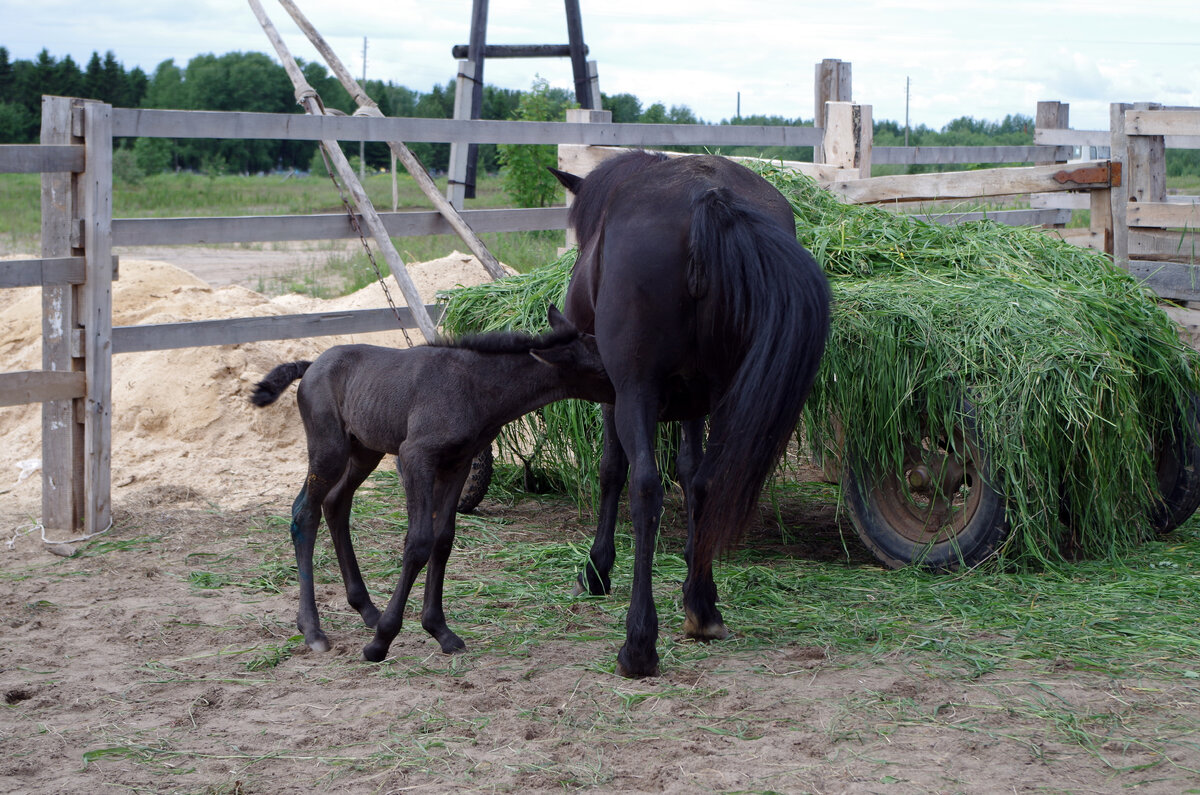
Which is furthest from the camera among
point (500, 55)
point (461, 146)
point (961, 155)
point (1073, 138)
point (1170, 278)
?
point (500, 55)

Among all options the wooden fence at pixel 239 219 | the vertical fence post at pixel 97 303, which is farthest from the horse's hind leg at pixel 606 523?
→ the vertical fence post at pixel 97 303

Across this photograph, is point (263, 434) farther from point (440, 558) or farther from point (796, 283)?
point (796, 283)

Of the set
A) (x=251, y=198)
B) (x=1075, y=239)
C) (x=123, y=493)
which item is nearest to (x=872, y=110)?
(x=1075, y=239)

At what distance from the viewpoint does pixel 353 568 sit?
403cm

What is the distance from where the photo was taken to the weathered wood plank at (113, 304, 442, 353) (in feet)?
18.0

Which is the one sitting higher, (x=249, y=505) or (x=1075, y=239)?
(x=1075, y=239)

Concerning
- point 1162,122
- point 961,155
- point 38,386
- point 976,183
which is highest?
point 961,155

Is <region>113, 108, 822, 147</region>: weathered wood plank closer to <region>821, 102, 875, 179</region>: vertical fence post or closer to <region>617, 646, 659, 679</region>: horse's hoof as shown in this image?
<region>821, 102, 875, 179</region>: vertical fence post

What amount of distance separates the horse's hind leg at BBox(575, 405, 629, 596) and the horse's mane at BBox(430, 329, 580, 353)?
31.5 inches

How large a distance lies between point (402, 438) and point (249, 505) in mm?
2538

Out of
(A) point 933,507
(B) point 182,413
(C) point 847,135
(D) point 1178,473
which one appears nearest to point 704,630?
(A) point 933,507

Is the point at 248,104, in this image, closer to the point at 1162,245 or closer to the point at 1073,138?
the point at 1073,138

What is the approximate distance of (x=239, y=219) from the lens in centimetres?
595

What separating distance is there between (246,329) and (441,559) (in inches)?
104
